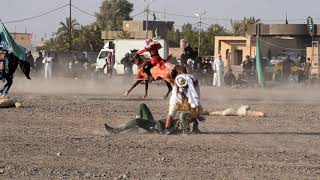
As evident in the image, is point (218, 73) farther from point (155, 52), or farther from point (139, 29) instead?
point (139, 29)

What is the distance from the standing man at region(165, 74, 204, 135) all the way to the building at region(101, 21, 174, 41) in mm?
78022

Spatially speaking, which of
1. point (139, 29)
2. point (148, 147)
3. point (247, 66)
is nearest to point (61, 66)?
point (247, 66)

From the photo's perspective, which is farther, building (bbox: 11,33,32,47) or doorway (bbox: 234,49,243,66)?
building (bbox: 11,33,32,47)

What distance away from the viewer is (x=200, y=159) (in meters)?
12.5

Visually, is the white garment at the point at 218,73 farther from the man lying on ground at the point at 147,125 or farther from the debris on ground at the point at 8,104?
the man lying on ground at the point at 147,125

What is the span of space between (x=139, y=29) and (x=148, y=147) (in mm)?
93053

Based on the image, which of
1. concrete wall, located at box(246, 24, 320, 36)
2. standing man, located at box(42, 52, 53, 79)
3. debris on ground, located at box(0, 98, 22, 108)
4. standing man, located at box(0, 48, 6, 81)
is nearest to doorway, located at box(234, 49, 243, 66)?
concrete wall, located at box(246, 24, 320, 36)

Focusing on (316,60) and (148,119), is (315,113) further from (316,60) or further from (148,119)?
(316,60)

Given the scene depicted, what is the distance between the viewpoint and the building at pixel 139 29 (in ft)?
325

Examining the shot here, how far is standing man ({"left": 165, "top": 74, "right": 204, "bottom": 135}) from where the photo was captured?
1554cm

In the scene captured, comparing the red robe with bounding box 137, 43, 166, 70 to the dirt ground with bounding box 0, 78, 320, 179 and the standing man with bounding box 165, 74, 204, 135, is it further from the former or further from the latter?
the standing man with bounding box 165, 74, 204, 135

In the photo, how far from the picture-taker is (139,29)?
106438 millimetres

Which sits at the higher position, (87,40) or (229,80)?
(87,40)

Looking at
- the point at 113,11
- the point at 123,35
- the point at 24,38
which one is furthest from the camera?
the point at 113,11
